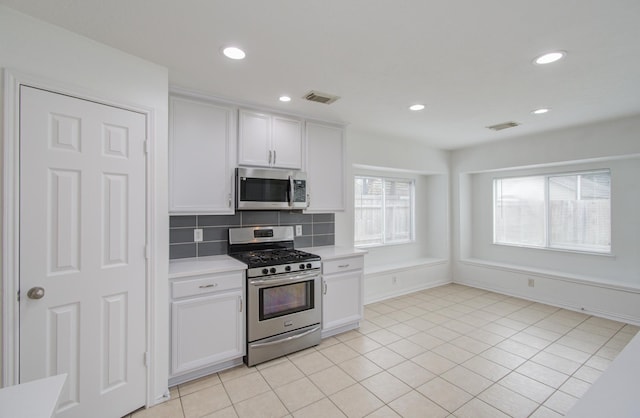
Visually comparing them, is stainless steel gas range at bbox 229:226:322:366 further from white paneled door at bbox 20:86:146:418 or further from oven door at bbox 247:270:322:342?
white paneled door at bbox 20:86:146:418

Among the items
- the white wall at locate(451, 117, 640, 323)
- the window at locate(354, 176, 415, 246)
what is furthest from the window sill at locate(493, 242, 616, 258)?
the window at locate(354, 176, 415, 246)

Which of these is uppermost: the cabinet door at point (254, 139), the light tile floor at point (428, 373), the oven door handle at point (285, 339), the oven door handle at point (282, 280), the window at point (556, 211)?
Answer: the cabinet door at point (254, 139)

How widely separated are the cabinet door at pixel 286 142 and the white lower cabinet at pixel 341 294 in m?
1.18

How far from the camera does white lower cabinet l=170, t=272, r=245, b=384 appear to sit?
7.52ft

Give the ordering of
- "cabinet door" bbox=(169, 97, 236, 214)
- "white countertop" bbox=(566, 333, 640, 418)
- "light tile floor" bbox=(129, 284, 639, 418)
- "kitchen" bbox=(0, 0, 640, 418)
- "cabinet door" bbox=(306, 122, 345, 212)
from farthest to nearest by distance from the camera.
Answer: "cabinet door" bbox=(306, 122, 345, 212) → "cabinet door" bbox=(169, 97, 236, 214) → "light tile floor" bbox=(129, 284, 639, 418) → "kitchen" bbox=(0, 0, 640, 418) → "white countertop" bbox=(566, 333, 640, 418)

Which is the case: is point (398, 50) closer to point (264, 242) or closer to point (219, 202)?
point (219, 202)

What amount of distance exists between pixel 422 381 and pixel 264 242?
2023 mm

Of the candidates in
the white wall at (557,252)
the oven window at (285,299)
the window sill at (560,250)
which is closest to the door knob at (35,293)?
the oven window at (285,299)

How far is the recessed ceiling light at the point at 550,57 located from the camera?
2.01m

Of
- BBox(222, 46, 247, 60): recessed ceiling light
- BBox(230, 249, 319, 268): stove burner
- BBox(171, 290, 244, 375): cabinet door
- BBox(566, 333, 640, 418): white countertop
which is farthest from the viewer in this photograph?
BBox(230, 249, 319, 268): stove burner

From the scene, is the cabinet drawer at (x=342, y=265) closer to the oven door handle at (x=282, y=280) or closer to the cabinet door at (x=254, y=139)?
the oven door handle at (x=282, y=280)

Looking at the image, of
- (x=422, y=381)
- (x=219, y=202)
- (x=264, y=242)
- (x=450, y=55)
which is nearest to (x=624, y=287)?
(x=422, y=381)

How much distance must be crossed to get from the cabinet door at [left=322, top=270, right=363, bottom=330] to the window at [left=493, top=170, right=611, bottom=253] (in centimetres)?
335

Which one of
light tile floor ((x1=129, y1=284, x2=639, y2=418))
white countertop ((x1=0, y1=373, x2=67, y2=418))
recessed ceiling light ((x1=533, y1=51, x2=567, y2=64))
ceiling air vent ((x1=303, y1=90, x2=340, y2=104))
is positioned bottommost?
light tile floor ((x1=129, y1=284, x2=639, y2=418))
